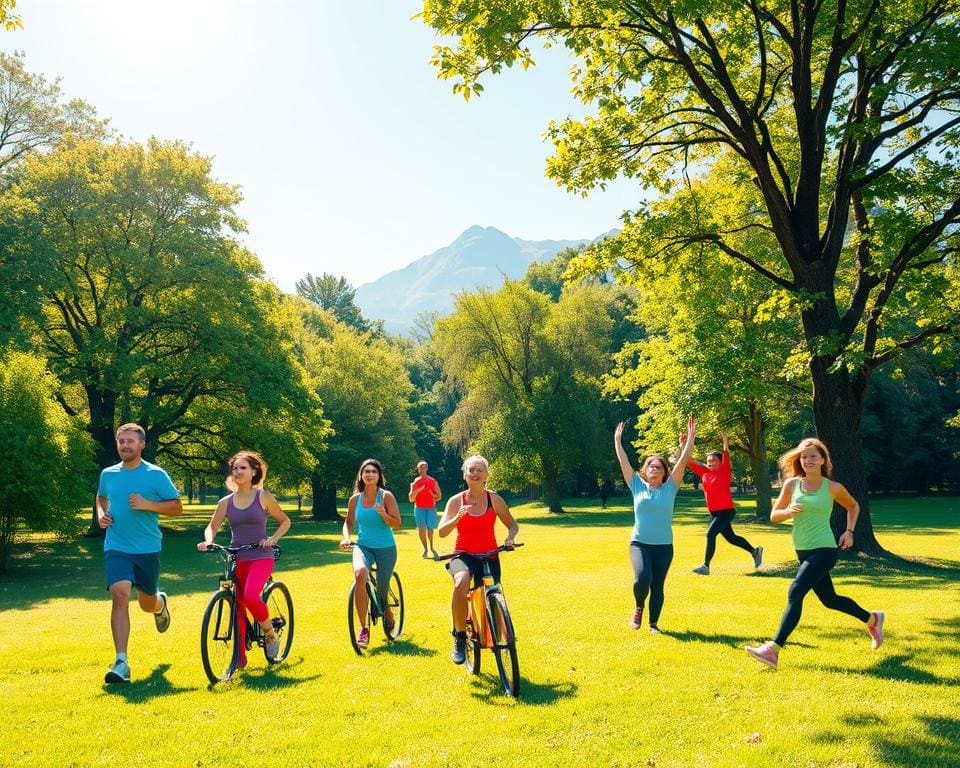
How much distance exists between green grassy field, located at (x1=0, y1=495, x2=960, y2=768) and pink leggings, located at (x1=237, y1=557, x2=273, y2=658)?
560 mm

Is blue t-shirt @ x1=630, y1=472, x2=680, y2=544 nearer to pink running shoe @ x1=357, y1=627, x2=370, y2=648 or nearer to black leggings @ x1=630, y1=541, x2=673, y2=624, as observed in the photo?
black leggings @ x1=630, y1=541, x2=673, y2=624

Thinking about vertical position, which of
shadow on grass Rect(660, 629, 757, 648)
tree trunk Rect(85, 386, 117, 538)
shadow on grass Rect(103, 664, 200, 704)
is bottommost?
shadow on grass Rect(103, 664, 200, 704)

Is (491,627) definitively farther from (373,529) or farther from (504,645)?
(373,529)

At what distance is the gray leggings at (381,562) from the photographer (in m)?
8.66

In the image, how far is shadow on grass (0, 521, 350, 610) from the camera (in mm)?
16297

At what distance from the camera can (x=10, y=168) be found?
30.3 m

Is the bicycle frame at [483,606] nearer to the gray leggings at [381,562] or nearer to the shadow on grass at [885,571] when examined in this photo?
the gray leggings at [381,562]

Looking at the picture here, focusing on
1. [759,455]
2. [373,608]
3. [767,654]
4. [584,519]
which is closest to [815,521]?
[767,654]

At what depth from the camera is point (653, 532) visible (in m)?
8.80

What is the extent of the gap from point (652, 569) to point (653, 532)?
1.51 feet

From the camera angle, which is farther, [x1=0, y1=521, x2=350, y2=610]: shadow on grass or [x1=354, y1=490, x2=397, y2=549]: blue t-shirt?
[x1=0, y1=521, x2=350, y2=610]: shadow on grass

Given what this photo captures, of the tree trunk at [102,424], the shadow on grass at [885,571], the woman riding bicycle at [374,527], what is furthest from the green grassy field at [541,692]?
the tree trunk at [102,424]

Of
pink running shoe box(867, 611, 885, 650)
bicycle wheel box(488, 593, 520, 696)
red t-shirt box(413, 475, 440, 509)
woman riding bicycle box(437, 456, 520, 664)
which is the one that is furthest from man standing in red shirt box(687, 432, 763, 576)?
bicycle wheel box(488, 593, 520, 696)

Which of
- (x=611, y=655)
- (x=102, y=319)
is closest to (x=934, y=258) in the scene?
(x=611, y=655)
